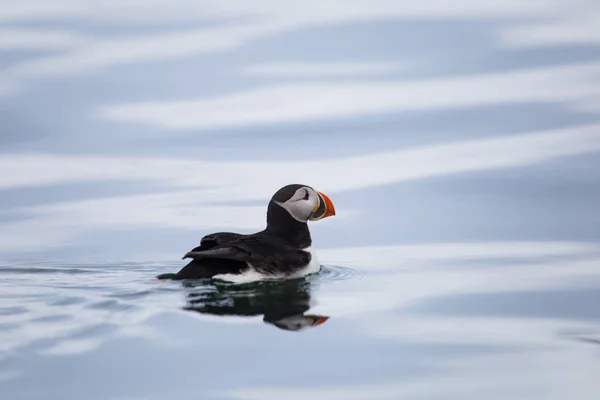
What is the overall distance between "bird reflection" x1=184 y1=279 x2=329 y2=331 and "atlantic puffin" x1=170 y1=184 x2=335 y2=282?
95 millimetres

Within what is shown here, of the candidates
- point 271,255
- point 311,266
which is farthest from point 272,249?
point 311,266

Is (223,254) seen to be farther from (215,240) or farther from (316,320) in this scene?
(316,320)

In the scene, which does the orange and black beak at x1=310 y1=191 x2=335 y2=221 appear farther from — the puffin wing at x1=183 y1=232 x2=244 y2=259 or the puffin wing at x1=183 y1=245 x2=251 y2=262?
the puffin wing at x1=183 y1=245 x2=251 y2=262

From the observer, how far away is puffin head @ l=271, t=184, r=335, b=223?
8516mm

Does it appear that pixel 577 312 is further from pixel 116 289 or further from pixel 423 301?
pixel 116 289

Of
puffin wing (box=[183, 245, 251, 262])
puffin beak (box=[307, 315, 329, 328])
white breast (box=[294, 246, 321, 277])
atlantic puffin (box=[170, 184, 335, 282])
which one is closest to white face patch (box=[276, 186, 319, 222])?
atlantic puffin (box=[170, 184, 335, 282])

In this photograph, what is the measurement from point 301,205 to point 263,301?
4.84 ft

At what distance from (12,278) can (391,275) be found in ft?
9.93

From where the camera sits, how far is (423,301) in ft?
24.3

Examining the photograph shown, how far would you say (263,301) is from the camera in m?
7.22

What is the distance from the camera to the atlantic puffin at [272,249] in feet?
25.3

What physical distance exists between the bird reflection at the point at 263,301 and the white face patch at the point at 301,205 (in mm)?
660

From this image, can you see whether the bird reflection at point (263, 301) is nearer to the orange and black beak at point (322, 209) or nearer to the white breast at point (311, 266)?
the white breast at point (311, 266)

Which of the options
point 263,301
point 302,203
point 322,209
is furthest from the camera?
point 322,209
